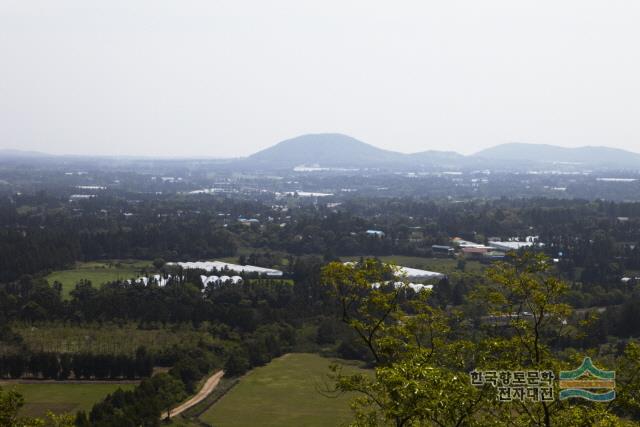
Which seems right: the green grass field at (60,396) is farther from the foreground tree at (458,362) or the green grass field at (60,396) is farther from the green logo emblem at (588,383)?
the green logo emblem at (588,383)

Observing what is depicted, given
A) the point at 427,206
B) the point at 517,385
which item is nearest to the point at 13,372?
the point at 517,385

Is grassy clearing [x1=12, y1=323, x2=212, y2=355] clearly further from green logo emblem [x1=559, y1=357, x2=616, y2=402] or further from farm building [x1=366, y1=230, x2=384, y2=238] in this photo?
farm building [x1=366, y1=230, x2=384, y2=238]

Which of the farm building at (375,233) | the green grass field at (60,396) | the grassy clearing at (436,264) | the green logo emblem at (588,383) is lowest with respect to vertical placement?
the grassy clearing at (436,264)

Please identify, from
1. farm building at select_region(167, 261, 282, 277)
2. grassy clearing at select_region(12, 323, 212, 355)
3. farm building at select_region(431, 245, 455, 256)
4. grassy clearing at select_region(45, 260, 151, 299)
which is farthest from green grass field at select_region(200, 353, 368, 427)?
farm building at select_region(431, 245, 455, 256)

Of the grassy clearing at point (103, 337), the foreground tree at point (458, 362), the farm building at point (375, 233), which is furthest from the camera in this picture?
the farm building at point (375, 233)

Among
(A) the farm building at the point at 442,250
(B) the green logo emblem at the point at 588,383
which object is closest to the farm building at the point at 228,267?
(A) the farm building at the point at 442,250
